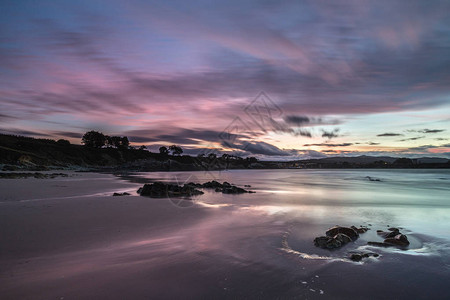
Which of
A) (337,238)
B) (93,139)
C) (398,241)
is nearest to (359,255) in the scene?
(337,238)

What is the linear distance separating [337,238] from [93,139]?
108 metres

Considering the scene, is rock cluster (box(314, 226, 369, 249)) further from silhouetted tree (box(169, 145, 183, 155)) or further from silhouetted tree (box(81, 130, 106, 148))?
silhouetted tree (box(169, 145, 183, 155))

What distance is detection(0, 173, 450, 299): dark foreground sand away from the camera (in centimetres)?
399

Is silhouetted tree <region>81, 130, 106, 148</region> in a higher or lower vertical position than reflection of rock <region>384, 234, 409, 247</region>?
higher

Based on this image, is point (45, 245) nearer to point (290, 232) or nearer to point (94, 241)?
point (94, 241)

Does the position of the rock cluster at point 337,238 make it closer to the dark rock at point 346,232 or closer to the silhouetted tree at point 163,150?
the dark rock at point 346,232

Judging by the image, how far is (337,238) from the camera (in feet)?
21.3

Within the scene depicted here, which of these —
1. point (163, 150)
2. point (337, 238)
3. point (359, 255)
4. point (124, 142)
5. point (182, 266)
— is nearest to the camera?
point (182, 266)

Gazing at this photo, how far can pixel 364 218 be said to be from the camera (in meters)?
10.4

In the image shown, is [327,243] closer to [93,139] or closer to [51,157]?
[51,157]

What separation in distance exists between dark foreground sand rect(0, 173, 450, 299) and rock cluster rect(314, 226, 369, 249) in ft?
1.12

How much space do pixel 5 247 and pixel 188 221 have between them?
491 centimetres

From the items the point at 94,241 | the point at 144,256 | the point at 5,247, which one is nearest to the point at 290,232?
the point at 144,256

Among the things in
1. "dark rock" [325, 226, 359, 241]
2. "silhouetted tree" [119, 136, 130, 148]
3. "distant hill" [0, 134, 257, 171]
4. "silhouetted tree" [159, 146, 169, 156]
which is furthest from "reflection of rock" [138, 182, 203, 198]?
"silhouetted tree" [159, 146, 169, 156]
